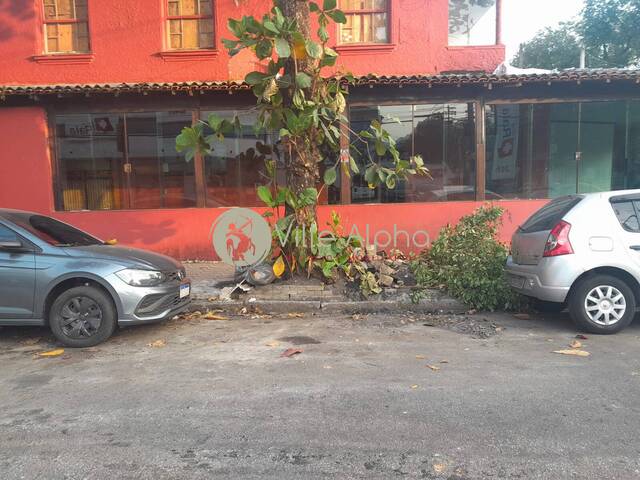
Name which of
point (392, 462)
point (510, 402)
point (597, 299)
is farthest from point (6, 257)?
point (597, 299)

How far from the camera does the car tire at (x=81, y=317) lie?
17.7 ft

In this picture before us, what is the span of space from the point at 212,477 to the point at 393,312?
4.52m

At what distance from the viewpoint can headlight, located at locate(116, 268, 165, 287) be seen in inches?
217

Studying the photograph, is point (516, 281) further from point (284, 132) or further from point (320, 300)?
point (284, 132)

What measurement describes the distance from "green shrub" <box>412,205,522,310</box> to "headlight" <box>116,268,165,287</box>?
396 cm

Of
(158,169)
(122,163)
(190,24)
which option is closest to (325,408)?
(158,169)

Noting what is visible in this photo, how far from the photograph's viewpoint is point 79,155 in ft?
34.9

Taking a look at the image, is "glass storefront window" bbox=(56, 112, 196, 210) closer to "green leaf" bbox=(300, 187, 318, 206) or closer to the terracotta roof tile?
the terracotta roof tile

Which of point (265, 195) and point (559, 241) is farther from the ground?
point (265, 195)

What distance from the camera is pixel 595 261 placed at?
556 centimetres

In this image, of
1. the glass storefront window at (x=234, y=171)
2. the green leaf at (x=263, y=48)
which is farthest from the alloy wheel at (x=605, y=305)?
the glass storefront window at (x=234, y=171)
